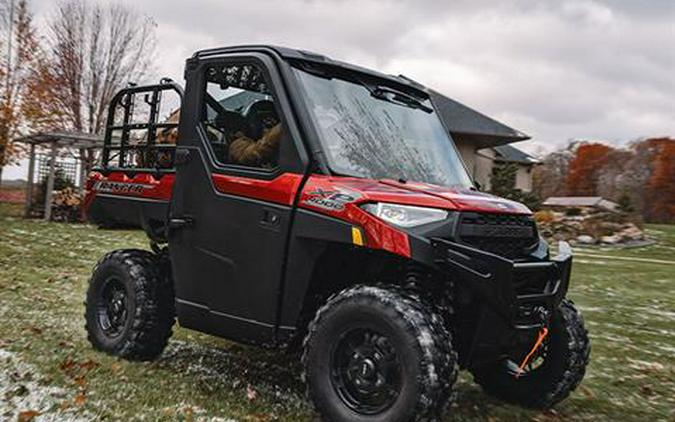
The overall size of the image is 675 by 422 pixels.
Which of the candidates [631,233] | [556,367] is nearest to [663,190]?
[631,233]

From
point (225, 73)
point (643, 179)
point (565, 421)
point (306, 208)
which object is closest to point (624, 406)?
point (565, 421)

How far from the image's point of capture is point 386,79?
484cm

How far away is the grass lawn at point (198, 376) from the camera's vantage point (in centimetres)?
403

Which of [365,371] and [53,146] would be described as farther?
[53,146]

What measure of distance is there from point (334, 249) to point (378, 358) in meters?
0.75

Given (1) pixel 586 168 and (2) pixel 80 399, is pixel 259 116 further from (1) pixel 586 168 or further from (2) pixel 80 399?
(1) pixel 586 168

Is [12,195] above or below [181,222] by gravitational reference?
below

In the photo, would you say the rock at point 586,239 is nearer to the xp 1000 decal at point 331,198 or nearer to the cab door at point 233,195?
the cab door at point 233,195

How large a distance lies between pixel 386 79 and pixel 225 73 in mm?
1171

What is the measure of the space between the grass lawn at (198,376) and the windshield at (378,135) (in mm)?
1610

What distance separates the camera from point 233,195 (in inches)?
171

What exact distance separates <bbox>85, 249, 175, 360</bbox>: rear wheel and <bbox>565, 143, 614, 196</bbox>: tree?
4815 cm

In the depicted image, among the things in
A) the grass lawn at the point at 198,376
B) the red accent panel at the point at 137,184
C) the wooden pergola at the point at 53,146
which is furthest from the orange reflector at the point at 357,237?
the wooden pergola at the point at 53,146

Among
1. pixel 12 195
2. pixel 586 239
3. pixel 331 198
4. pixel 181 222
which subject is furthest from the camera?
pixel 12 195
